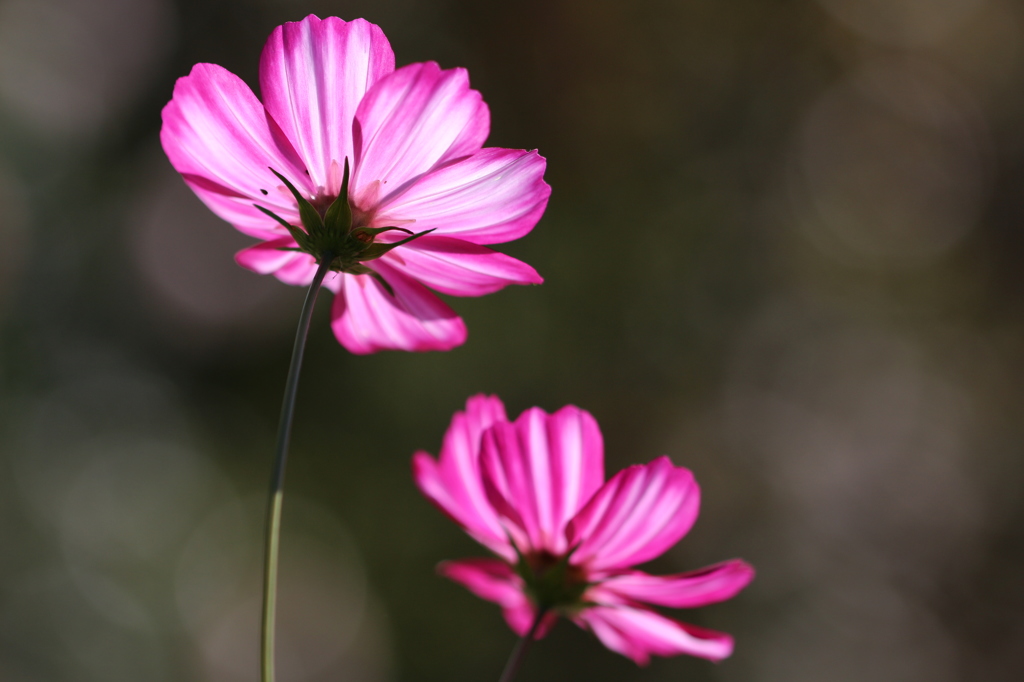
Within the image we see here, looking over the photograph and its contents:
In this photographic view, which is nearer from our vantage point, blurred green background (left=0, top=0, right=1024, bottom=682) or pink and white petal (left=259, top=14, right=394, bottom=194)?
pink and white petal (left=259, top=14, right=394, bottom=194)

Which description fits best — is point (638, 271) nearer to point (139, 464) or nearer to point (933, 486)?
Answer: point (933, 486)

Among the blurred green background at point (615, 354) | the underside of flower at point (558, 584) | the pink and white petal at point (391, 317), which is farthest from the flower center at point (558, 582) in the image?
the blurred green background at point (615, 354)

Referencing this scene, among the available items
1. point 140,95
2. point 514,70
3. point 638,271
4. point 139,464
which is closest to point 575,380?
point 638,271

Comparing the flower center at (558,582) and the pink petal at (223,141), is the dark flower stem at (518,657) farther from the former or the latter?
the pink petal at (223,141)

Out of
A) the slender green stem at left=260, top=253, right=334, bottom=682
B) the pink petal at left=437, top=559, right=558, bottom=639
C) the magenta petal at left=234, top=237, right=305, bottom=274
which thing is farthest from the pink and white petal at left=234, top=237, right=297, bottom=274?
the pink petal at left=437, top=559, right=558, bottom=639

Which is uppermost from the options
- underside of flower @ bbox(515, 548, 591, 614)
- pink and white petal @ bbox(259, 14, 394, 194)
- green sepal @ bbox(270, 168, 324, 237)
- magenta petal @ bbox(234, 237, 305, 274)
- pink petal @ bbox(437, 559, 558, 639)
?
pink and white petal @ bbox(259, 14, 394, 194)

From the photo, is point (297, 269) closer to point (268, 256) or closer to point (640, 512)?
point (268, 256)

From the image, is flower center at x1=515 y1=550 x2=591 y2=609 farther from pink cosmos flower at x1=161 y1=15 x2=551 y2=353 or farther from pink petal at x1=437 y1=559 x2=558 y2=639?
pink cosmos flower at x1=161 y1=15 x2=551 y2=353

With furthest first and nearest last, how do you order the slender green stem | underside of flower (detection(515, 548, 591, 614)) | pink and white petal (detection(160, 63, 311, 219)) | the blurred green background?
the blurred green background, underside of flower (detection(515, 548, 591, 614)), pink and white petal (detection(160, 63, 311, 219)), the slender green stem
